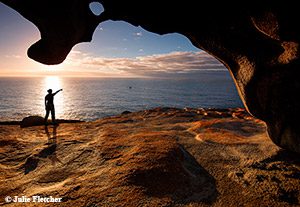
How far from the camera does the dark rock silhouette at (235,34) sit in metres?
6.03

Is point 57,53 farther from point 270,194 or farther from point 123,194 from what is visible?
point 270,194

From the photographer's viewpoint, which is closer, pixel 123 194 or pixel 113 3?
pixel 123 194

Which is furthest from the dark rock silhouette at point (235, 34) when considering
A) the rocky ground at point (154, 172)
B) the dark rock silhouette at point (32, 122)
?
the dark rock silhouette at point (32, 122)

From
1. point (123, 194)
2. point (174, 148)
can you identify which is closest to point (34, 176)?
point (123, 194)

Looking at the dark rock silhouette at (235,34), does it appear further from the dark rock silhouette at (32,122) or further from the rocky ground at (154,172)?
the dark rock silhouette at (32,122)

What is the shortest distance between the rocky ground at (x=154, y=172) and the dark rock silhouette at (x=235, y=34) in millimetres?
1702

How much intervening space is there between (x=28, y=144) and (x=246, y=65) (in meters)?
12.7

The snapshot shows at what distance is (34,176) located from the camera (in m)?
A: 7.17

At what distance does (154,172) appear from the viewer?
6.27 metres

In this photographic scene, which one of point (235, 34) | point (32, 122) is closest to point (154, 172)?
point (235, 34)

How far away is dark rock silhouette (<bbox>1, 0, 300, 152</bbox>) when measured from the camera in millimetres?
6027

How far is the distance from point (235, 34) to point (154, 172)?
634 cm

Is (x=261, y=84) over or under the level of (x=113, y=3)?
under

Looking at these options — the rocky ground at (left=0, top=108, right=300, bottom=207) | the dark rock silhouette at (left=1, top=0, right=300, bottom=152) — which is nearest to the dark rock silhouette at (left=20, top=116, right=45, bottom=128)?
the rocky ground at (left=0, top=108, right=300, bottom=207)
